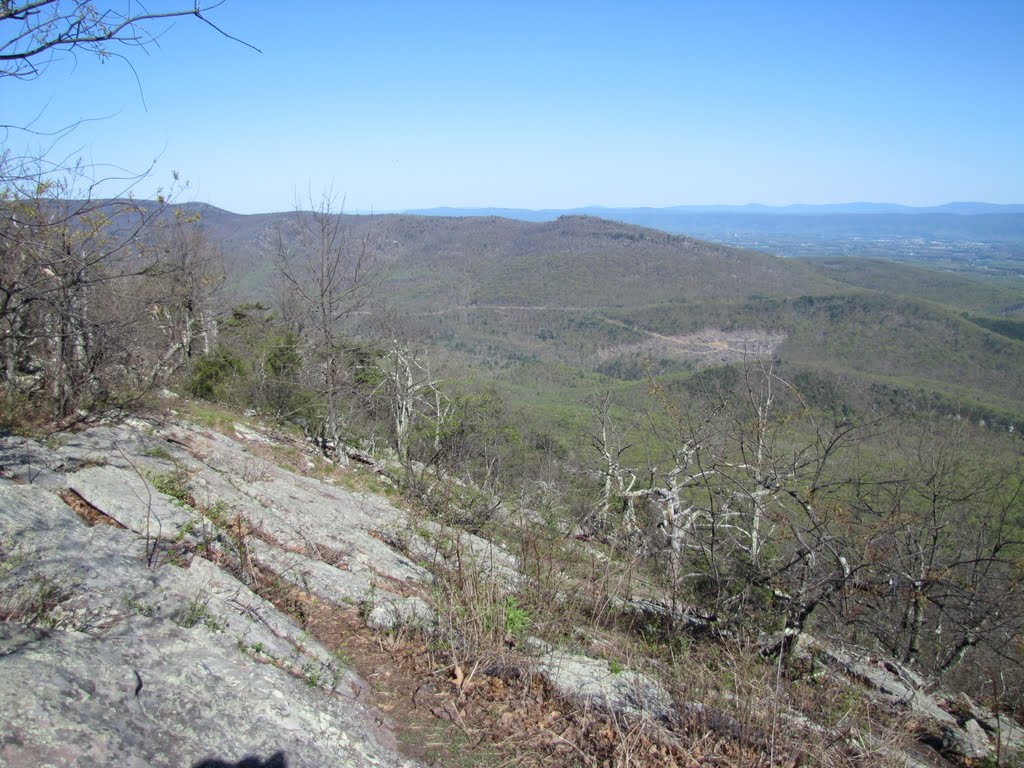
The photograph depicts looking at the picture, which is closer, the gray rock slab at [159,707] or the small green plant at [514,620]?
the gray rock slab at [159,707]

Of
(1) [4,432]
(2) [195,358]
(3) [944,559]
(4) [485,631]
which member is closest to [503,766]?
(4) [485,631]

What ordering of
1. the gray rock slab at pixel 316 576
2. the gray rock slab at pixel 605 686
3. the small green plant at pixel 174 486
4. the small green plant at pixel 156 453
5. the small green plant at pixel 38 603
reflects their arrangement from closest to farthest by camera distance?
the small green plant at pixel 38 603
the gray rock slab at pixel 605 686
the gray rock slab at pixel 316 576
the small green plant at pixel 174 486
the small green plant at pixel 156 453

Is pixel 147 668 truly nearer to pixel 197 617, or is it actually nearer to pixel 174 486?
pixel 197 617

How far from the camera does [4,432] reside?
541 centimetres

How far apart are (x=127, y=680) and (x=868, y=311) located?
96.8 meters

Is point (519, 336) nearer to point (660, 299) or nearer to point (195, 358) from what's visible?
point (660, 299)

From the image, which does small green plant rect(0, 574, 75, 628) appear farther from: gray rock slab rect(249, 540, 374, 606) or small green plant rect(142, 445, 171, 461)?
small green plant rect(142, 445, 171, 461)

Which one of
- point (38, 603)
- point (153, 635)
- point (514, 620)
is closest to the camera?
point (38, 603)

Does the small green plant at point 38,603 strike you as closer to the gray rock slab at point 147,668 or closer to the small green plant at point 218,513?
the gray rock slab at point 147,668

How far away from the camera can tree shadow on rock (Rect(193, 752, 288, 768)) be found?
2486 millimetres

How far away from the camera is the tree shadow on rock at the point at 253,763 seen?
2486mm

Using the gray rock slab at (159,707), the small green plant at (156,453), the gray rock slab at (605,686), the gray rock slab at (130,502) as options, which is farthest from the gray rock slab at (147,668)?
the small green plant at (156,453)

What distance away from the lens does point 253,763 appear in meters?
2.61

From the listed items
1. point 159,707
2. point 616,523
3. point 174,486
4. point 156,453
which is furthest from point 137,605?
point 616,523
